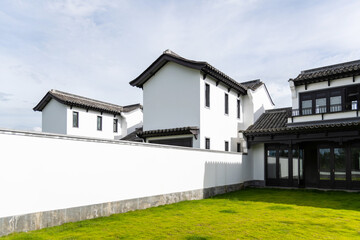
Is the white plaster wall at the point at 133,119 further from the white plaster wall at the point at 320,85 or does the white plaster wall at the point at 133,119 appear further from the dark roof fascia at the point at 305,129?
the white plaster wall at the point at 320,85

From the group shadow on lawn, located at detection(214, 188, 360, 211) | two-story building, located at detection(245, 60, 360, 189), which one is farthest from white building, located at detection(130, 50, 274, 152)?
shadow on lawn, located at detection(214, 188, 360, 211)

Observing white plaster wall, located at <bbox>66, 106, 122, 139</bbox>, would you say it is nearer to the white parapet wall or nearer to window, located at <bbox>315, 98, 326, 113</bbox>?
the white parapet wall

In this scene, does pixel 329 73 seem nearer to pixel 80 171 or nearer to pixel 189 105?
pixel 189 105

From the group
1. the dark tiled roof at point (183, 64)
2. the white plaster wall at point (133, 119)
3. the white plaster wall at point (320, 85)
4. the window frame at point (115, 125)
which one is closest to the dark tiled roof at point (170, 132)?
the dark tiled roof at point (183, 64)

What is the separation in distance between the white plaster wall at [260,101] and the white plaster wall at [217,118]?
1.77 metres

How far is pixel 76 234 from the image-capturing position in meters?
6.35

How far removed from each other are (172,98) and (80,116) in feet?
33.7

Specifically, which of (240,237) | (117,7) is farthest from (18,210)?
(117,7)

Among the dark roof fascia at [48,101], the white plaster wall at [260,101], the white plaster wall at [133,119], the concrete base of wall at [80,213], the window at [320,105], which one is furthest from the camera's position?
the white plaster wall at [133,119]

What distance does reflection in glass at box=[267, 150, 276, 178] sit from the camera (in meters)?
Result: 17.0

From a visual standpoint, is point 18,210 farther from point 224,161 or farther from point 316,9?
point 316,9

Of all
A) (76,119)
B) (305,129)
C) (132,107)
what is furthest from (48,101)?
(305,129)

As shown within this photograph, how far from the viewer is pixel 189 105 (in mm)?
15070

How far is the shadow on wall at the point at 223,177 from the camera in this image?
1309cm
